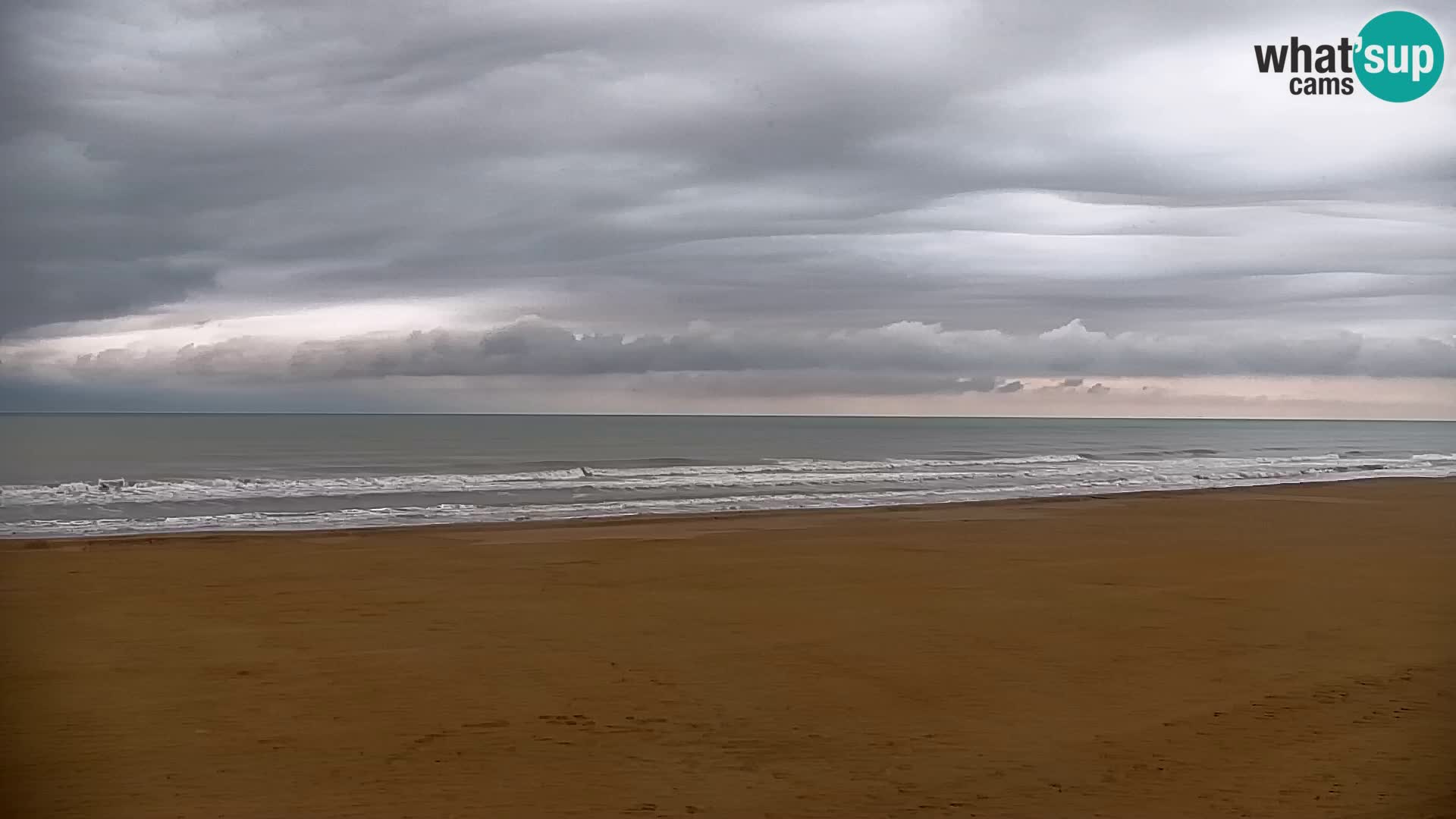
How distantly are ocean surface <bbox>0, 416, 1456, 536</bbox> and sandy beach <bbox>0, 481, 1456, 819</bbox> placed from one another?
488 centimetres

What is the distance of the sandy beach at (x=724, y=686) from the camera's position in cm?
338

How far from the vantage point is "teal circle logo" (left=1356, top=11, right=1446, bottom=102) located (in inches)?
130

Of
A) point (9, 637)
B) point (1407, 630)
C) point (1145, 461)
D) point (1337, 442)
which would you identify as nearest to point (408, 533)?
point (9, 637)

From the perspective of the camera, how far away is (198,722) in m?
4.00

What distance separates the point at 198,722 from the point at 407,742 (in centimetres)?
86

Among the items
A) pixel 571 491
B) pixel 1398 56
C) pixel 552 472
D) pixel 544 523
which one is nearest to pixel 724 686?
pixel 1398 56

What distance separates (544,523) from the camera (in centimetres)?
1170

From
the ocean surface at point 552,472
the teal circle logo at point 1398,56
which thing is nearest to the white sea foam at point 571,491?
the ocean surface at point 552,472

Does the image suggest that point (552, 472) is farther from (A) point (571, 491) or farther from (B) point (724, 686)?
(B) point (724, 686)

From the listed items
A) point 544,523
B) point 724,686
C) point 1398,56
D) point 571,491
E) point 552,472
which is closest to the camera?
point 1398,56

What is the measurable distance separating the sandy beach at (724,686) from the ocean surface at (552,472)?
488 centimetres

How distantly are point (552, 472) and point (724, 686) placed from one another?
16939 millimetres

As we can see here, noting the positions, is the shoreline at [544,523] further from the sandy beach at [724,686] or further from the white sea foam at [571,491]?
the sandy beach at [724,686]

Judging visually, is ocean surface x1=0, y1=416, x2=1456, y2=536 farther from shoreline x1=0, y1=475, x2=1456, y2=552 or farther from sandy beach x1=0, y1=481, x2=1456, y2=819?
sandy beach x1=0, y1=481, x2=1456, y2=819
